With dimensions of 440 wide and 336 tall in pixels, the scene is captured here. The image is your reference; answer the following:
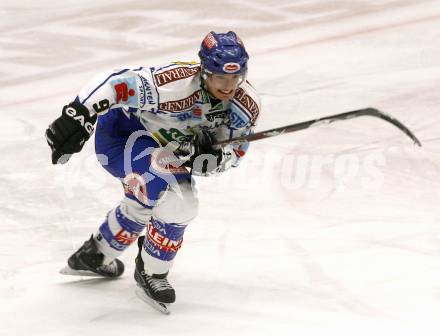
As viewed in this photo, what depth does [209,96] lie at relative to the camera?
3.91 m

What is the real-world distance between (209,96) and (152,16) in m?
4.59

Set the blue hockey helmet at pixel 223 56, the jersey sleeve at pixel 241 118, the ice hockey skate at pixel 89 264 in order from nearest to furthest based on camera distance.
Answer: the blue hockey helmet at pixel 223 56
the jersey sleeve at pixel 241 118
the ice hockey skate at pixel 89 264

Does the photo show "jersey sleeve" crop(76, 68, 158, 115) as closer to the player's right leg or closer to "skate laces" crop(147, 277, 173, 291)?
the player's right leg

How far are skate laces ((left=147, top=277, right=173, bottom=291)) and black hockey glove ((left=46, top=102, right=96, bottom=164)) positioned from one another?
76 cm

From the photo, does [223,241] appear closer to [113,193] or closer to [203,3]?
[113,193]

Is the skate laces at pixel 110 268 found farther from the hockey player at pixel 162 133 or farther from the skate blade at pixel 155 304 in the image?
the skate blade at pixel 155 304

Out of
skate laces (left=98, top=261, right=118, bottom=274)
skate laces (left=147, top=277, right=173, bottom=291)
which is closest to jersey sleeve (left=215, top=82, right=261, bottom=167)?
skate laces (left=147, top=277, right=173, bottom=291)

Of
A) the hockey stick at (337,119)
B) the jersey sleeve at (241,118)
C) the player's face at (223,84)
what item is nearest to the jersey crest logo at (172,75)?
the player's face at (223,84)

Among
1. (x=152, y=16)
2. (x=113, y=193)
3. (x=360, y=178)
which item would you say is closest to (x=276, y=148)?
(x=360, y=178)

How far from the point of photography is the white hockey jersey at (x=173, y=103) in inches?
148

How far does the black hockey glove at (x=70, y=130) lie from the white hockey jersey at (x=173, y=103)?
45mm

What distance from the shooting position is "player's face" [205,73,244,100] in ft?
12.4

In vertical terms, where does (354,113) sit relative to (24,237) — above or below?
above

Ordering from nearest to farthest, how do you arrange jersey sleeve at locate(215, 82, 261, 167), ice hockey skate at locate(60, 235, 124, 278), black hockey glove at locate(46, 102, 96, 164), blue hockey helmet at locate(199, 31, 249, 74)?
black hockey glove at locate(46, 102, 96, 164)
blue hockey helmet at locate(199, 31, 249, 74)
jersey sleeve at locate(215, 82, 261, 167)
ice hockey skate at locate(60, 235, 124, 278)
